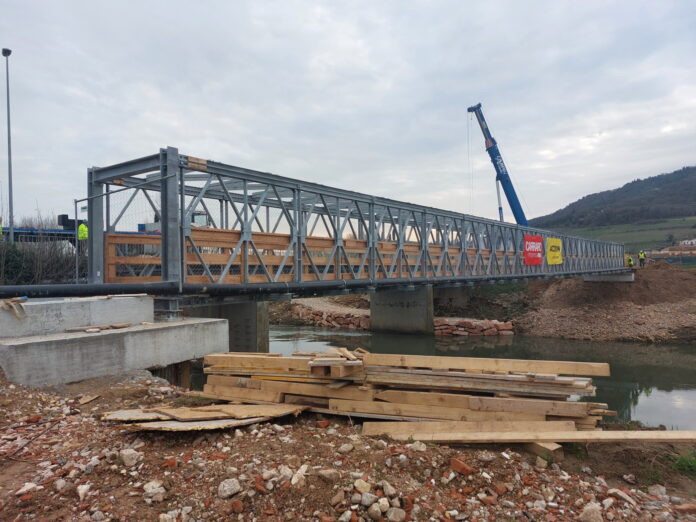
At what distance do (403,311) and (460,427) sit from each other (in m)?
21.9

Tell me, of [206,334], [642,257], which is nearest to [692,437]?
[206,334]

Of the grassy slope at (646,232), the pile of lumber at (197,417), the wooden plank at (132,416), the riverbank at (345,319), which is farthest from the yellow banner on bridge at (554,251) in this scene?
the grassy slope at (646,232)

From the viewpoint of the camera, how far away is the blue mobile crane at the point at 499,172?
131 feet

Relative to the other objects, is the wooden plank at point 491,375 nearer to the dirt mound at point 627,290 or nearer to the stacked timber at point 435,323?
the stacked timber at point 435,323

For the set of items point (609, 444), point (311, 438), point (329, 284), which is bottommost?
point (609, 444)

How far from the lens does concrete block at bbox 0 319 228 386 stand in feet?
20.9

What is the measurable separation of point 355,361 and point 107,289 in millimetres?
5055

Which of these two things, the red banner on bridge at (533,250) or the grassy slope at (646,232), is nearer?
the red banner on bridge at (533,250)

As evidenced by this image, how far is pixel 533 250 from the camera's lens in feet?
97.3

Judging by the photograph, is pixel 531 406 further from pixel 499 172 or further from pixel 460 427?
pixel 499 172

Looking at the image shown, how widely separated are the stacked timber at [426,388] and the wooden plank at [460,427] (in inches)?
0.5

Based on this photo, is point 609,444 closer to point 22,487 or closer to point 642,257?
point 22,487

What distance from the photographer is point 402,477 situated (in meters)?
4.34

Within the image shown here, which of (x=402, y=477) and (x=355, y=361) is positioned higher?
(x=355, y=361)
